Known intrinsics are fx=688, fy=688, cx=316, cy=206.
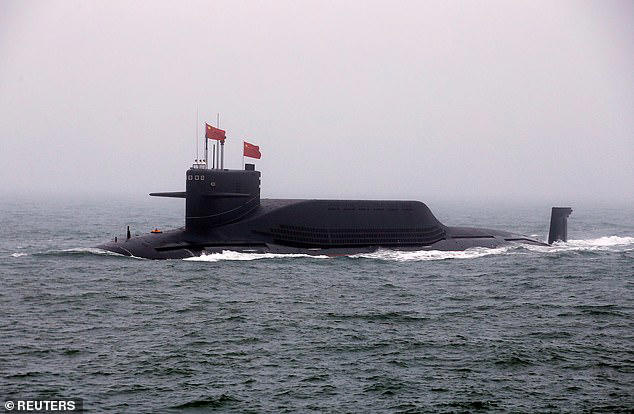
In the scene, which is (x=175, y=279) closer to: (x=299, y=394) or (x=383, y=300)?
(x=383, y=300)

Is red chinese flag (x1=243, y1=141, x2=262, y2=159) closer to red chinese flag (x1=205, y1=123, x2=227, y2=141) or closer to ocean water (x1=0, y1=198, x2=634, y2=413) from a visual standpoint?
red chinese flag (x1=205, y1=123, x2=227, y2=141)

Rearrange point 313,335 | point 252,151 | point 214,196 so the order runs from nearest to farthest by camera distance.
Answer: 1. point 313,335
2. point 214,196
3. point 252,151

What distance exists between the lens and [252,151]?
148 feet

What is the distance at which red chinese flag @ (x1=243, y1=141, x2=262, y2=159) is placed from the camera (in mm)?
44719

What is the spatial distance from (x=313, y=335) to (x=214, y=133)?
70.0 feet

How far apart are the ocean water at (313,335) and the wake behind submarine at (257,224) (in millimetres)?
1590

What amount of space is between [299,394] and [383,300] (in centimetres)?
1312

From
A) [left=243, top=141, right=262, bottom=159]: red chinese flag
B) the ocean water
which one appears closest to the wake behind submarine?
[left=243, top=141, right=262, bottom=159]: red chinese flag

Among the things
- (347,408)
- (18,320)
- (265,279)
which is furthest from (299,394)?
(265,279)

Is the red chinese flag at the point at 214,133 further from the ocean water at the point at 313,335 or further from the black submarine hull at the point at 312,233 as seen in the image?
the ocean water at the point at 313,335

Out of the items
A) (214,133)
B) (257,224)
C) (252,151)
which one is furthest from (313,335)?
(252,151)

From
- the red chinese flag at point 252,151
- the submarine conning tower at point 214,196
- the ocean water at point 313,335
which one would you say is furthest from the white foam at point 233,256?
the red chinese flag at point 252,151

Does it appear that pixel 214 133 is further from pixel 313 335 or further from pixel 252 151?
pixel 313 335

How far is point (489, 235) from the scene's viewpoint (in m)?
53.0
